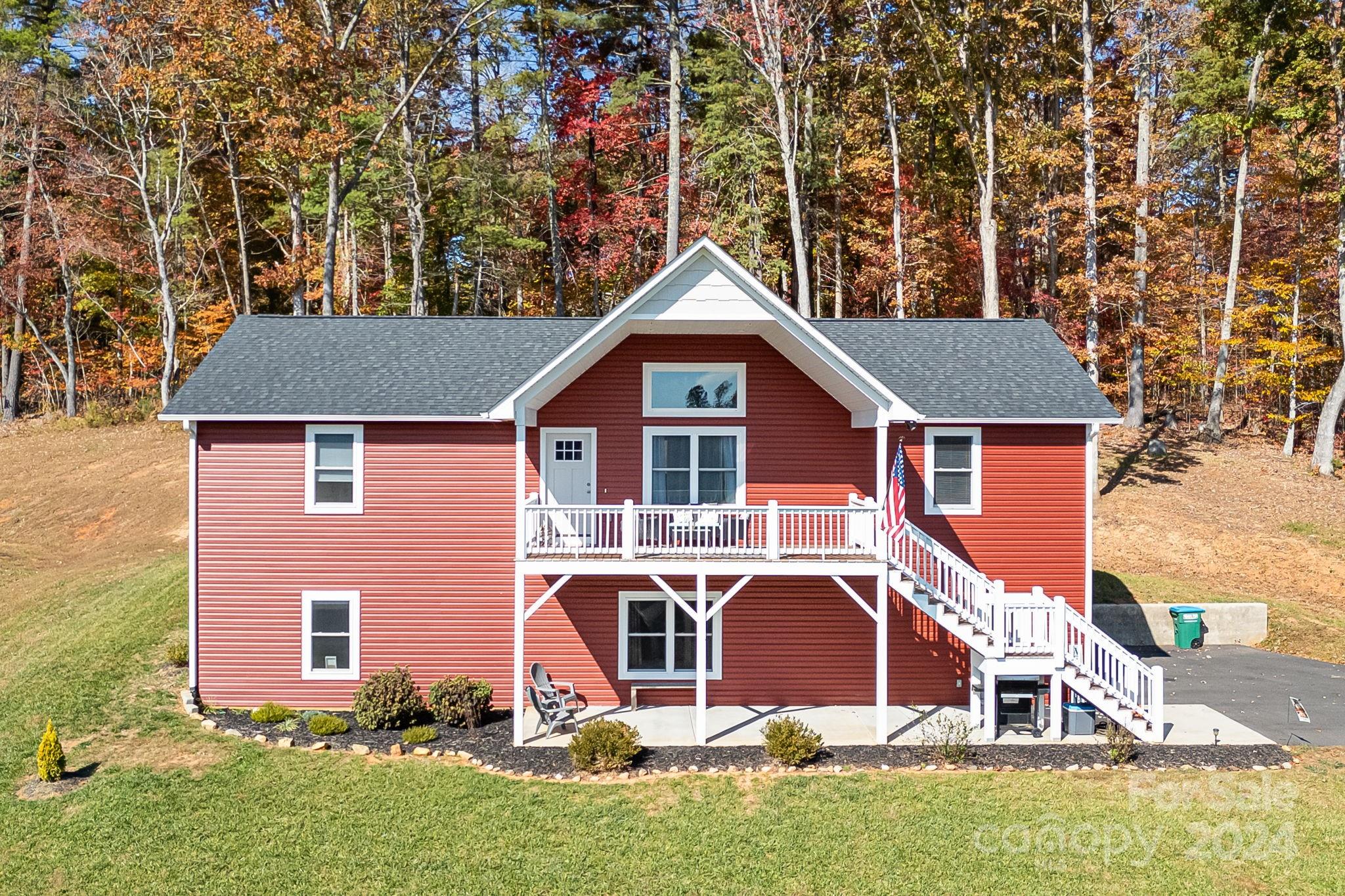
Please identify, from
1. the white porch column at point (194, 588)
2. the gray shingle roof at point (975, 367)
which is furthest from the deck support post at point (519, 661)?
the gray shingle roof at point (975, 367)

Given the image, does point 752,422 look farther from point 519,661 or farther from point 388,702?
point 388,702

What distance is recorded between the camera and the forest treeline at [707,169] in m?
27.6

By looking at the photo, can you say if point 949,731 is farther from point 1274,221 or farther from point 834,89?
point 1274,221

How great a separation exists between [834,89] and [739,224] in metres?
6.83

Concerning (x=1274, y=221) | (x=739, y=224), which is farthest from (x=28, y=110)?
(x=1274, y=221)

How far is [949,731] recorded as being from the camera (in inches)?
527

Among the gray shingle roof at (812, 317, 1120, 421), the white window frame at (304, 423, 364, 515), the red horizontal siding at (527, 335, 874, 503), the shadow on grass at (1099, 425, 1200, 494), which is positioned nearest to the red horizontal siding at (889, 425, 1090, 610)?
the gray shingle roof at (812, 317, 1120, 421)

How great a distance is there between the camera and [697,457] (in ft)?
52.5

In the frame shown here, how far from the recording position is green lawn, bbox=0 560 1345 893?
10.2m

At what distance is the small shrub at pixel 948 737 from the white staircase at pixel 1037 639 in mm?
1210

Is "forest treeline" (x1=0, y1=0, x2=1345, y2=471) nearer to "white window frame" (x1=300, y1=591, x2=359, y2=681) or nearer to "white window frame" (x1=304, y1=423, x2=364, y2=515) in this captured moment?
"white window frame" (x1=304, y1=423, x2=364, y2=515)

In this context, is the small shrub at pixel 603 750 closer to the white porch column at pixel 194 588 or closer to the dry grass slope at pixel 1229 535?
the white porch column at pixel 194 588

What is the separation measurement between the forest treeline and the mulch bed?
15814 mm

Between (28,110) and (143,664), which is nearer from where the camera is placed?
(143,664)
